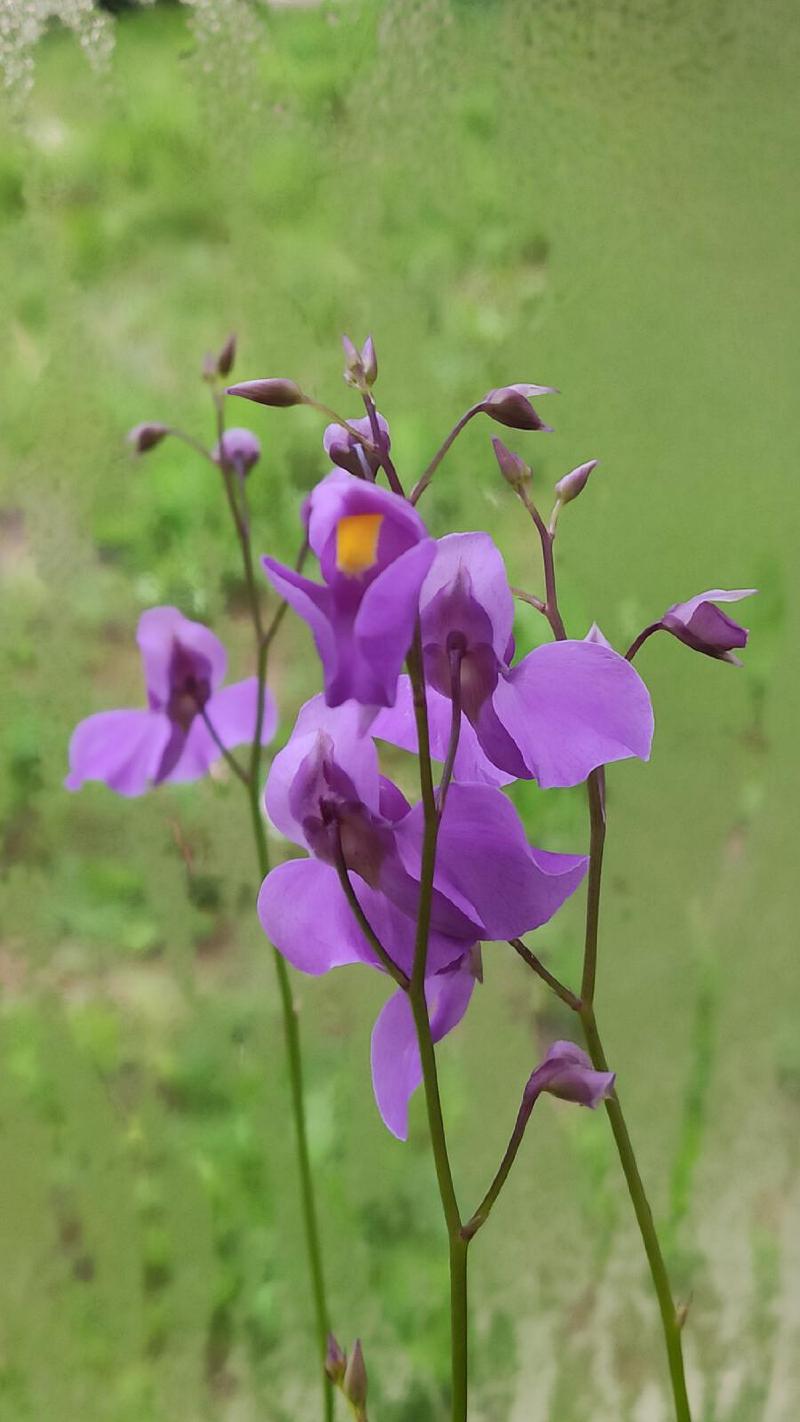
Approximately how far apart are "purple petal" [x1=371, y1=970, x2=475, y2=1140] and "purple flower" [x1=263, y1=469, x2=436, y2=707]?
15cm

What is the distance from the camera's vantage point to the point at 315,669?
0.93 m

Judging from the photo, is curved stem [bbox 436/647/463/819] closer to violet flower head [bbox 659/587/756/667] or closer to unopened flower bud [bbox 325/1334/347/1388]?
violet flower head [bbox 659/587/756/667]

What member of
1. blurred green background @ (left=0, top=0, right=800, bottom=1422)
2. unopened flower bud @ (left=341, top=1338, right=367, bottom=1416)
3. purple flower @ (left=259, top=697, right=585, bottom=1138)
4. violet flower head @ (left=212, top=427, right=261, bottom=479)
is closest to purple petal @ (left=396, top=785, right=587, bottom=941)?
purple flower @ (left=259, top=697, right=585, bottom=1138)

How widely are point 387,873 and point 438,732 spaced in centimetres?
6

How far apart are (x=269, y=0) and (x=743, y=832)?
30.7 inches

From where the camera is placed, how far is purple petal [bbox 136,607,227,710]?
66 centimetres

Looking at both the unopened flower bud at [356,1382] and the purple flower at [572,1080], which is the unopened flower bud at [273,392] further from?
the unopened flower bud at [356,1382]

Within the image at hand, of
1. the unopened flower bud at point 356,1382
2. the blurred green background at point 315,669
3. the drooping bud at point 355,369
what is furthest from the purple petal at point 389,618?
the blurred green background at point 315,669

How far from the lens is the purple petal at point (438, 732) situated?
404mm

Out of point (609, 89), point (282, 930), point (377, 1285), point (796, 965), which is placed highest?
point (609, 89)

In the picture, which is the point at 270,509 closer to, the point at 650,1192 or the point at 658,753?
the point at 658,753

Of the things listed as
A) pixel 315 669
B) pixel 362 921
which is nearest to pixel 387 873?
pixel 362 921

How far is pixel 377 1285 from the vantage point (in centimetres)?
90

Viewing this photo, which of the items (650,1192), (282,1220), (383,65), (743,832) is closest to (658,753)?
(743,832)
